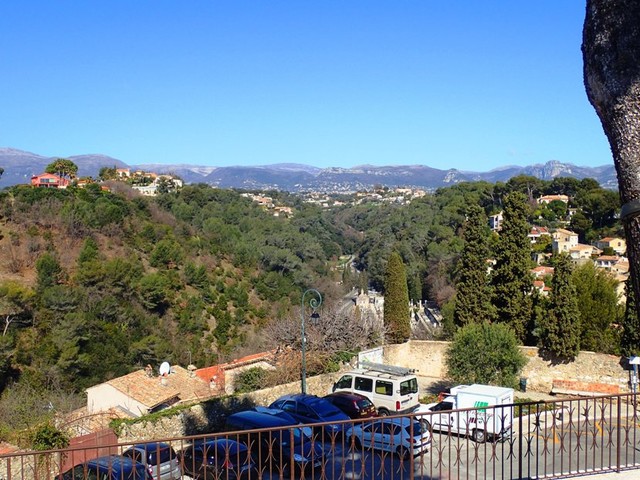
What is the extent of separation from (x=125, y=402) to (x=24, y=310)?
48.1 feet

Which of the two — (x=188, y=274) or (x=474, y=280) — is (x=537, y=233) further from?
(x=474, y=280)

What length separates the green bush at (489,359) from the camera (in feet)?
54.2

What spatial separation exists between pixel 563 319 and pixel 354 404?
26.9 ft

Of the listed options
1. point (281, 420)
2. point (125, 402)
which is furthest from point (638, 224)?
point (125, 402)

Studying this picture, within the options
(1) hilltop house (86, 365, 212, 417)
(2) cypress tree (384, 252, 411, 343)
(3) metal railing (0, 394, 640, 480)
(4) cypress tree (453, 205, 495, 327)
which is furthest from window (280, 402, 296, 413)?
(2) cypress tree (384, 252, 411, 343)

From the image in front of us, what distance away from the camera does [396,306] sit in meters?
22.5

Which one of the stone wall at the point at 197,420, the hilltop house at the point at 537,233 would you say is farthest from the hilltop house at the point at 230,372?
the hilltop house at the point at 537,233

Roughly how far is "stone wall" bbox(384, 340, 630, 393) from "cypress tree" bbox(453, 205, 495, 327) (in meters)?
1.34

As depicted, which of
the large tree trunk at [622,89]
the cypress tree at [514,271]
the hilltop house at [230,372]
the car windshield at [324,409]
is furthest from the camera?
the cypress tree at [514,271]

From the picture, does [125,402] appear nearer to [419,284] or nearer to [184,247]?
[184,247]

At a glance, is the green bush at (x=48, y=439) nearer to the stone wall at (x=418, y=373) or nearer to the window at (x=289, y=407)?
the stone wall at (x=418, y=373)

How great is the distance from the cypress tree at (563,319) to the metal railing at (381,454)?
7.04m

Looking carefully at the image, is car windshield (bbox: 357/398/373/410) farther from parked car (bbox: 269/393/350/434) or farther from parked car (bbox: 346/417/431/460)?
parked car (bbox: 346/417/431/460)

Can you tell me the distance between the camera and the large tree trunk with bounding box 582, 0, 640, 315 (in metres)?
2.84
